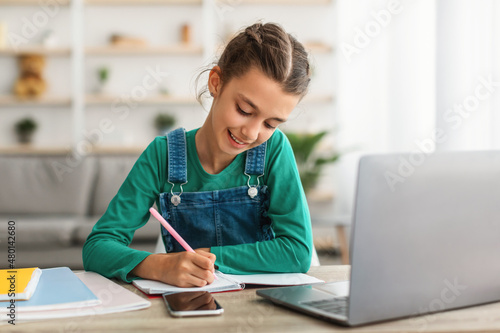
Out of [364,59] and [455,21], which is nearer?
[455,21]

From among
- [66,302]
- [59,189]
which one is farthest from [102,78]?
[66,302]

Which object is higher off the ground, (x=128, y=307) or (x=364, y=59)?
(x=364, y=59)

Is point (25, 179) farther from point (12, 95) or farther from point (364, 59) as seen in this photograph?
point (364, 59)

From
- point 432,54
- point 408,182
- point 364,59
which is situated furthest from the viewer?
point 364,59

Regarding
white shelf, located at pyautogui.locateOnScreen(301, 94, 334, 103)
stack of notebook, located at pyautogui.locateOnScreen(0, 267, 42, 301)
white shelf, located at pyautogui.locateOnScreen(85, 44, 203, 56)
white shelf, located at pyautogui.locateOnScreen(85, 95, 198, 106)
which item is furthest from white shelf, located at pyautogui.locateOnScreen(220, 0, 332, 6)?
stack of notebook, located at pyautogui.locateOnScreen(0, 267, 42, 301)

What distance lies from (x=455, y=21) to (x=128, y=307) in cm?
260

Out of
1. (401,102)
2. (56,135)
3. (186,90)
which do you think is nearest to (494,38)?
(401,102)

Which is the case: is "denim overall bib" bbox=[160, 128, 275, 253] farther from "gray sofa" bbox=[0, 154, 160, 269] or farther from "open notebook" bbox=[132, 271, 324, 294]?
"gray sofa" bbox=[0, 154, 160, 269]

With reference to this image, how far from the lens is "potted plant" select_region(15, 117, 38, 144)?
14.2 feet

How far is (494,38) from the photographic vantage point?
2.44m

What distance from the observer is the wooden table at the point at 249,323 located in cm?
63

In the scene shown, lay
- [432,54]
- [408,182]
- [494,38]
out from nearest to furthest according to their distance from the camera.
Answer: [408,182]
[494,38]
[432,54]

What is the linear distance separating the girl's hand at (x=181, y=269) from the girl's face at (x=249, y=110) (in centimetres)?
29

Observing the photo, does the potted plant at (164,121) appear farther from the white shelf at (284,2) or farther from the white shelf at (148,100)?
the white shelf at (284,2)
